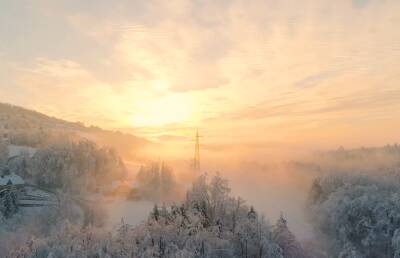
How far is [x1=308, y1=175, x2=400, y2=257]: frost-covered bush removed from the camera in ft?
246

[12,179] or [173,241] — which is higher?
[12,179]

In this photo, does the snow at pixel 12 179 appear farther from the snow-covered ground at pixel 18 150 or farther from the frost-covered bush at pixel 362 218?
the frost-covered bush at pixel 362 218

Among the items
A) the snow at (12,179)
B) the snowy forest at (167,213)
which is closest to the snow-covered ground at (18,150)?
the snowy forest at (167,213)

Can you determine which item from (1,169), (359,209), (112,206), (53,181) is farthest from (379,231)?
(1,169)

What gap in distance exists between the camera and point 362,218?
81438mm

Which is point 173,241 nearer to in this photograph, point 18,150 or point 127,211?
point 127,211

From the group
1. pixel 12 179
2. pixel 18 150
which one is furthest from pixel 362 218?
pixel 18 150

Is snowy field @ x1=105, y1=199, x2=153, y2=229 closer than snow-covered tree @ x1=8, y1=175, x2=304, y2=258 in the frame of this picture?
No

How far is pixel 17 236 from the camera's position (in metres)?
82.6

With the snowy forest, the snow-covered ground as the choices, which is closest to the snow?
the snowy forest

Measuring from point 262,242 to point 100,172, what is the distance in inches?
3500

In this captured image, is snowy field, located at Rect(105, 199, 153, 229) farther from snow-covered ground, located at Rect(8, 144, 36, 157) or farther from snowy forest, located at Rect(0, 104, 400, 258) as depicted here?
snow-covered ground, located at Rect(8, 144, 36, 157)

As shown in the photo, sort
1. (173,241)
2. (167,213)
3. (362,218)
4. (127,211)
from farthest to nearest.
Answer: (127,211) < (362,218) < (167,213) < (173,241)

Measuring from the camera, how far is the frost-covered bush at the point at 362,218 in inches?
2953
